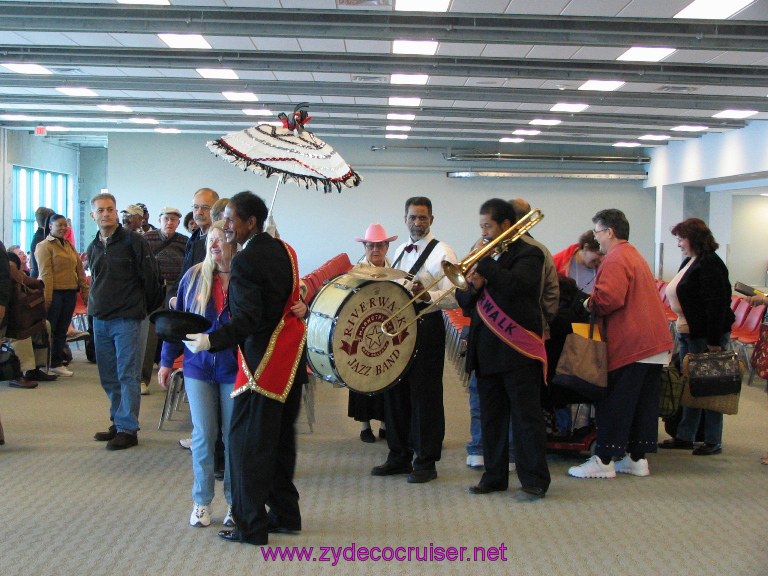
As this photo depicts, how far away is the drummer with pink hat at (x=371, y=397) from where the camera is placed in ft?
16.9

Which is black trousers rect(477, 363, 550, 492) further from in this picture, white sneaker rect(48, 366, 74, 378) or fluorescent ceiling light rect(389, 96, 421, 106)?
fluorescent ceiling light rect(389, 96, 421, 106)

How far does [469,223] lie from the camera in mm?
19891

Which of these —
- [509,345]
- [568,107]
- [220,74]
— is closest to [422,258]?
[509,345]

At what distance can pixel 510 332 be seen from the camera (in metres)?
4.29

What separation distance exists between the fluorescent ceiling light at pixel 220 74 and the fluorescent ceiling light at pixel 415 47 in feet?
8.04

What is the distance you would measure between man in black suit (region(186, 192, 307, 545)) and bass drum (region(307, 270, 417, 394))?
310 millimetres

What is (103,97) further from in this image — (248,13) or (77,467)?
(77,467)

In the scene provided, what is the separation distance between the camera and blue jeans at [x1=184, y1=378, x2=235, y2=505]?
12.2 feet

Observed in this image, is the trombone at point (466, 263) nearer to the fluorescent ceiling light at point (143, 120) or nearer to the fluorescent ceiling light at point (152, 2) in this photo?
the fluorescent ceiling light at point (152, 2)

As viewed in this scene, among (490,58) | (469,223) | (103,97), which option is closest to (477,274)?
(490,58)

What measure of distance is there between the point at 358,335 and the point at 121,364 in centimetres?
207

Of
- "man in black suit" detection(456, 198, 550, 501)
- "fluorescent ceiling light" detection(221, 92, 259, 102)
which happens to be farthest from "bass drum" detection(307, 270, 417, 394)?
"fluorescent ceiling light" detection(221, 92, 259, 102)

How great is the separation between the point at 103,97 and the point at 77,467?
10.3 metres

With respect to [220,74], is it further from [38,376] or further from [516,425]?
[516,425]
